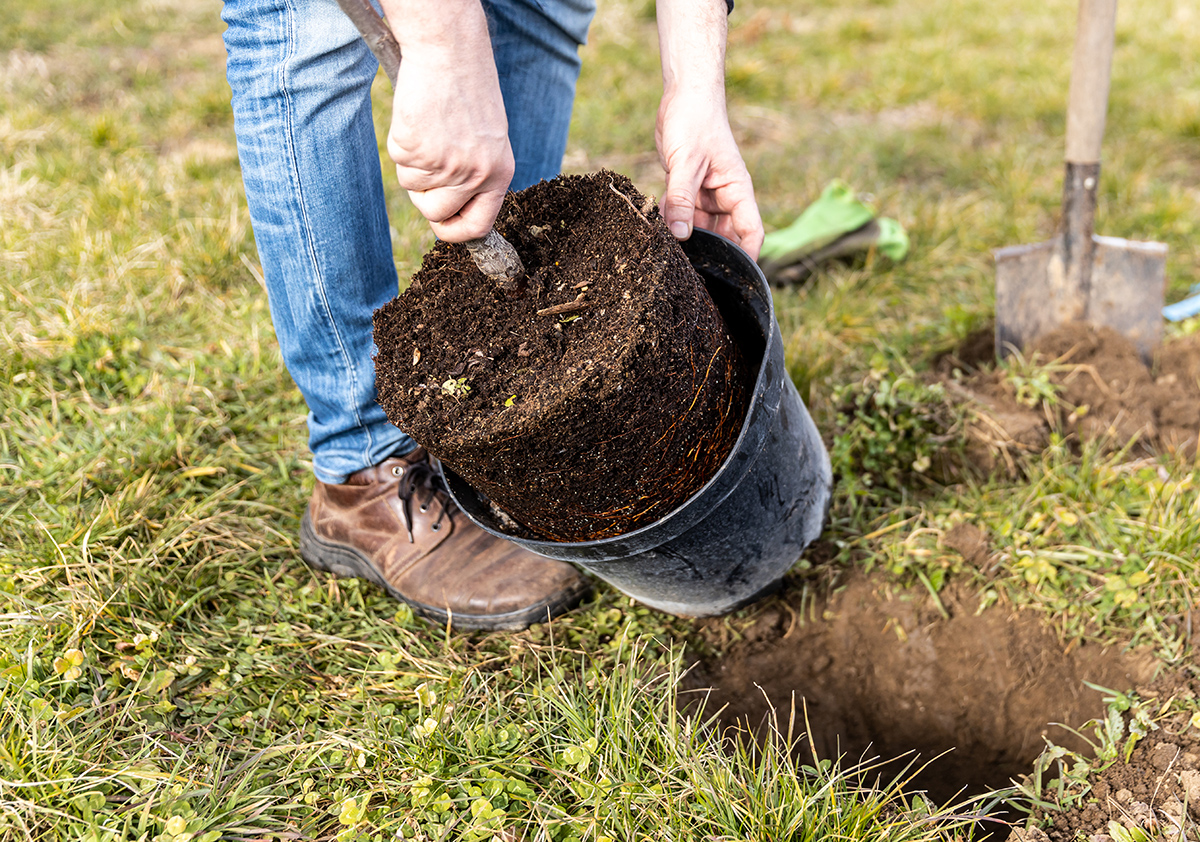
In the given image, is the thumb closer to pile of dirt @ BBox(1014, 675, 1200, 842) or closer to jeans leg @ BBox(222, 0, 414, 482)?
jeans leg @ BBox(222, 0, 414, 482)

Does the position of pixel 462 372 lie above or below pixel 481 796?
above

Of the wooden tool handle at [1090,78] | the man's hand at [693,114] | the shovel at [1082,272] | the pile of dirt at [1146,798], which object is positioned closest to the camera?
the pile of dirt at [1146,798]

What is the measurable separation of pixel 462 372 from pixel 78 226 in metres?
2.55

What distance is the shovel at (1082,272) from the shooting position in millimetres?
2332

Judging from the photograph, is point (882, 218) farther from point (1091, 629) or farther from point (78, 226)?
point (78, 226)

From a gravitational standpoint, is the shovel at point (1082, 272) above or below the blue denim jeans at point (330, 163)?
below

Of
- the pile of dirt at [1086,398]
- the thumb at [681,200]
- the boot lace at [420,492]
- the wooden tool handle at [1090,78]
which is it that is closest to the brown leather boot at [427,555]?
the boot lace at [420,492]

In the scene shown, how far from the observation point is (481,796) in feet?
4.43

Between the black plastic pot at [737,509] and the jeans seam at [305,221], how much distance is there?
1.21ft

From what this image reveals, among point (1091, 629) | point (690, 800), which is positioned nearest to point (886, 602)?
point (1091, 629)

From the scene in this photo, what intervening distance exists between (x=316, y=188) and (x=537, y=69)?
2.14 ft

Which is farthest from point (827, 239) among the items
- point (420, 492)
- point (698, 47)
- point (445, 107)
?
point (445, 107)

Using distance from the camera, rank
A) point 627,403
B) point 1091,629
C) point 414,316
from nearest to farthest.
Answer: point 627,403 → point 414,316 → point 1091,629

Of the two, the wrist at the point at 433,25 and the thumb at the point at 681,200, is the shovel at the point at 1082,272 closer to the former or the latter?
the thumb at the point at 681,200
